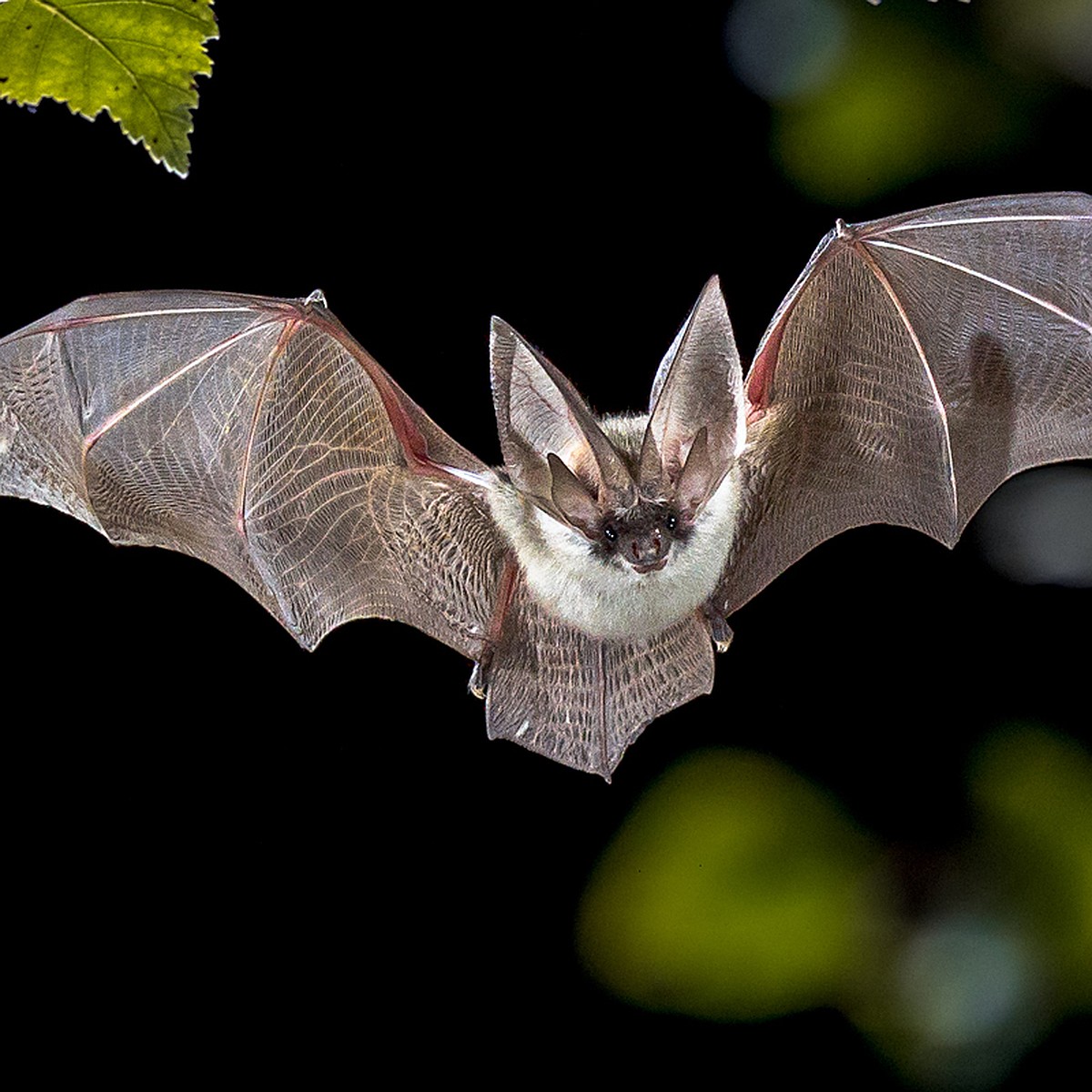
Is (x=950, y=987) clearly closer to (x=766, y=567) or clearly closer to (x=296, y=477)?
(x=766, y=567)

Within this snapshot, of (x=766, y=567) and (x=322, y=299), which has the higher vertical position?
(x=322, y=299)

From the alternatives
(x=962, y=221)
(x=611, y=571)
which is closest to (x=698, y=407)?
(x=611, y=571)

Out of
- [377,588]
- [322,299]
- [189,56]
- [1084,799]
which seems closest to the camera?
[189,56]

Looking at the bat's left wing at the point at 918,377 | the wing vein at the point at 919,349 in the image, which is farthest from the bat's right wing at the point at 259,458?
the wing vein at the point at 919,349

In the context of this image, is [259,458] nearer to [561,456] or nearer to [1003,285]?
[561,456]

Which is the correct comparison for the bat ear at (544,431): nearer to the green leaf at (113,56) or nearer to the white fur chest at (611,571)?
the white fur chest at (611,571)

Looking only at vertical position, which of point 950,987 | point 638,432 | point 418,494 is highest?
point 638,432

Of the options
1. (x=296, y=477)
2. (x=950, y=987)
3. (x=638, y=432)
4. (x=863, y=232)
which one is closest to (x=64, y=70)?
(x=296, y=477)

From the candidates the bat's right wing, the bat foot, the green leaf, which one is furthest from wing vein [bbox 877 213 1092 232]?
the green leaf
